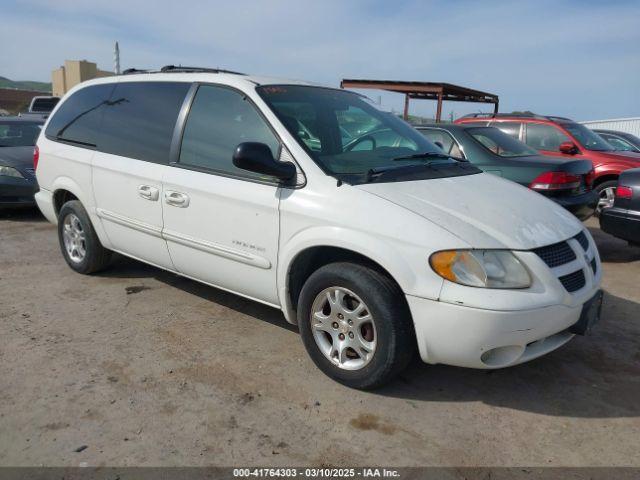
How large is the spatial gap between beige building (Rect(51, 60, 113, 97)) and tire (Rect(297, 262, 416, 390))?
39865 millimetres

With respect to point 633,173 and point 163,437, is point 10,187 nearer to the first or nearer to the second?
point 163,437

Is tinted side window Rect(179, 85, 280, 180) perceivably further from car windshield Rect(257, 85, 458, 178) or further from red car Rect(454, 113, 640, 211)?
red car Rect(454, 113, 640, 211)

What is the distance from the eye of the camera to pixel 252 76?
392 centimetres

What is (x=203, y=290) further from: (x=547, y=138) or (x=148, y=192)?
Answer: (x=547, y=138)

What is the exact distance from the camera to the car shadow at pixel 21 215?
25.5ft

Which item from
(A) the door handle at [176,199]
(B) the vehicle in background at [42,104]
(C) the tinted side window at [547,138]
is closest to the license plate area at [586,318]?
(A) the door handle at [176,199]

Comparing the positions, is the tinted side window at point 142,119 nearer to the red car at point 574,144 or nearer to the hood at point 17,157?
the hood at point 17,157

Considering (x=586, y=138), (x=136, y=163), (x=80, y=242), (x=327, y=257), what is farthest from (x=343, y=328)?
(x=586, y=138)

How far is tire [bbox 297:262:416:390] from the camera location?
2838mm

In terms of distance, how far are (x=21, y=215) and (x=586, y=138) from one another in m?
8.88

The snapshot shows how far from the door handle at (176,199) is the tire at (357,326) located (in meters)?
1.13

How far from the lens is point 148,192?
3.95 metres

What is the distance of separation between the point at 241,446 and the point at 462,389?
1.35 m

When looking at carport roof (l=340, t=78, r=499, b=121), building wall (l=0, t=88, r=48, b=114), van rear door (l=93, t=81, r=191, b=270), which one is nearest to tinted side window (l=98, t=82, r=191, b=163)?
van rear door (l=93, t=81, r=191, b=270)
